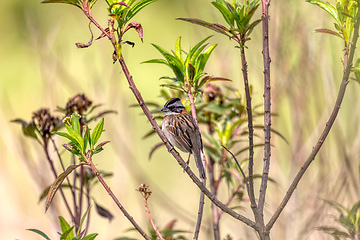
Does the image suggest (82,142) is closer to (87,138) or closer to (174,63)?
(87,138)

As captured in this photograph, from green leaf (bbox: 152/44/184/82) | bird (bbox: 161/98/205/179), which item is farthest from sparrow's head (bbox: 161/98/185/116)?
green leaf (bbox: 152/44/184/82)

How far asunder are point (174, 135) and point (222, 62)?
3.60 ft

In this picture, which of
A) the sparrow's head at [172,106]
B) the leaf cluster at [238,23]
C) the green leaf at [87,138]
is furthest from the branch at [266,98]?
the sparrow's head at [172,106]

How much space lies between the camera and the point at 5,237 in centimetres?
665

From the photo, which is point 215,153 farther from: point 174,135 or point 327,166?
point 327,166

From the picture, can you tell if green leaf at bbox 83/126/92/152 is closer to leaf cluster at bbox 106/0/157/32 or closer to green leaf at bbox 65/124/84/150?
green leaf at bbox 65/124/84/150

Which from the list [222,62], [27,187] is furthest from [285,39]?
[27,187]

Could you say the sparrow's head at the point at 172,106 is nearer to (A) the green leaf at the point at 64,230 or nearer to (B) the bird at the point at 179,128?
(B) the bird at the point at 179,128

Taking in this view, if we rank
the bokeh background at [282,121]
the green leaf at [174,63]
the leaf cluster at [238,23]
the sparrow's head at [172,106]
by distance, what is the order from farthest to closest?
the bokeh background at [282,121]
the sparrow's head at [172,106]
the green leaf at [174,63]
the leaf cluster at [238,23]

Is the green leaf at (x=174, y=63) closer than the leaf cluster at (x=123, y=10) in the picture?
No

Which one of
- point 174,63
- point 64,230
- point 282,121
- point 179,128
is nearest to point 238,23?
point 174,63

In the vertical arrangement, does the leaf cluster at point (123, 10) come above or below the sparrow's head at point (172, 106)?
below

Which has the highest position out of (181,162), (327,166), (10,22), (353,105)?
(10,22)

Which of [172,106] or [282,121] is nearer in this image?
[172,106]
